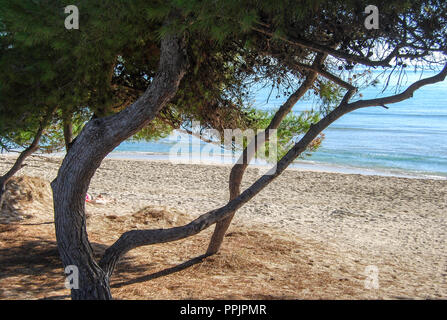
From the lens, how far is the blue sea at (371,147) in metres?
19.7

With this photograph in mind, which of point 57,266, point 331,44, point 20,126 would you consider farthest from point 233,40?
point 57,266

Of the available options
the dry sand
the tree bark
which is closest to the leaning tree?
the tree bark

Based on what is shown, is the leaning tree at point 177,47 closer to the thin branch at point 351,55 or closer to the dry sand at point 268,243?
the thin branch at point 351,55

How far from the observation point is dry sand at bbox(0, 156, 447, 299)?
5.14 meters

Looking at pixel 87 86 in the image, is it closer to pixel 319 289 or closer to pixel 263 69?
pixel 263 69

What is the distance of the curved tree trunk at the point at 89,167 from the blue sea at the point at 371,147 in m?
10.5

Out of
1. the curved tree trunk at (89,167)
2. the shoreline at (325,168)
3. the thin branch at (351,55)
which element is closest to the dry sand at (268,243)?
the curved tree trunk at (89,167)

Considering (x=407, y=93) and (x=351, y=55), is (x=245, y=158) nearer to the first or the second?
(x=351, y=55)

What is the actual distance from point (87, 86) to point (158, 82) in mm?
1376

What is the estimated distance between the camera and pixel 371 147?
24.3 m

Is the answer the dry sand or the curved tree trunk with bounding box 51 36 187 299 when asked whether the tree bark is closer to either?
the curved tree trunk with bounding box 51 36 187 299

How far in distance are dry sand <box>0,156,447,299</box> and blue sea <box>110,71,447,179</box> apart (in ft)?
13.8
